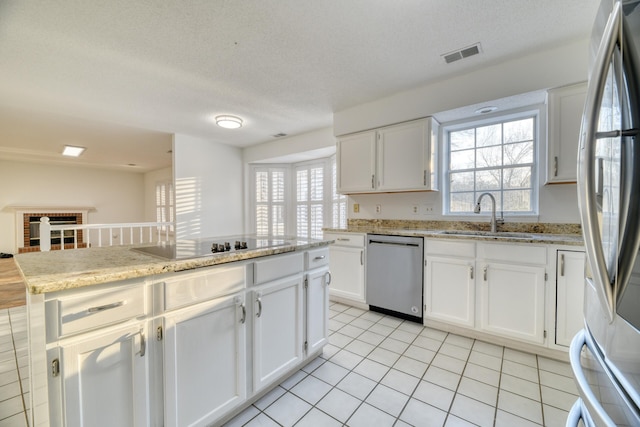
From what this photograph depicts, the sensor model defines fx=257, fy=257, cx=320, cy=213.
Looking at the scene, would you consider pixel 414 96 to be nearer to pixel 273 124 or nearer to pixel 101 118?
pixel 273 124

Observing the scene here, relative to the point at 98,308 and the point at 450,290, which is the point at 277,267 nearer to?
the point at 98,308

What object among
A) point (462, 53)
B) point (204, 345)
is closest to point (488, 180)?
point (462, 53)

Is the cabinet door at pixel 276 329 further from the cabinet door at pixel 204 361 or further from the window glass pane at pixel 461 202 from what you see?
the window glass pane at pixel 461 202

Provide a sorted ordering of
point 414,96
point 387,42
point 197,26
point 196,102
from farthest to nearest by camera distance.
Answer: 1. point 196,102
2. point 414,96
3. point 387,42
4. point 197,26

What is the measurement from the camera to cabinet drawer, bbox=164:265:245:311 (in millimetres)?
1171

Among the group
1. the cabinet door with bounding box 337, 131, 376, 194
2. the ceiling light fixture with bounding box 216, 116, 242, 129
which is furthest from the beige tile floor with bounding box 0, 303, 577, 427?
the ceiling light fixture with bounding box 216, 116, 242, 129

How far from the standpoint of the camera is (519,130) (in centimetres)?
268

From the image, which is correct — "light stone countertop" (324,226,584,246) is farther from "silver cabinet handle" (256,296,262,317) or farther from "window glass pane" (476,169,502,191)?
"silver cabinet handle" (256,296,262,317)

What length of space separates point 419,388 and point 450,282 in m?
1.07

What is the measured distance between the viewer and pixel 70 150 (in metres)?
4.90

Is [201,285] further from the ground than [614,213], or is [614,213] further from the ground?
[614,213]

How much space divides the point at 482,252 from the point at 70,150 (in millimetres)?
6906

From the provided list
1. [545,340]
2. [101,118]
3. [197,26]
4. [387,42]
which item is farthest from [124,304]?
[101,118]

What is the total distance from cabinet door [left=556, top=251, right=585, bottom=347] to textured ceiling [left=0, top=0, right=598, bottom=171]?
1671mm
